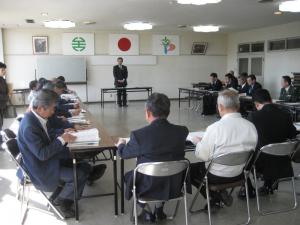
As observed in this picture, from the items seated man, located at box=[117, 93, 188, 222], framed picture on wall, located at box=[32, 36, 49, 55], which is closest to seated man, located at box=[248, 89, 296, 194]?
seated man, located at box=[117, 93, 188, 222]

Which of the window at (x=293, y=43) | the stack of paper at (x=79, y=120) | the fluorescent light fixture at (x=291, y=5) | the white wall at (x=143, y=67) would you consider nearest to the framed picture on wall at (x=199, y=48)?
the white wall at (x=143, y=67)

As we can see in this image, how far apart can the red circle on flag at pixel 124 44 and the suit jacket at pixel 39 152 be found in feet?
32.0

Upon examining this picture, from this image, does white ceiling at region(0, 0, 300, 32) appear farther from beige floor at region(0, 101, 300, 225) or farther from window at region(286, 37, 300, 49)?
beige floor at region(0, 101, 300, 225)

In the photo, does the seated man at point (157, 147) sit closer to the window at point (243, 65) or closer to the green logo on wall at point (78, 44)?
the green logo on wall at point (78, 44)

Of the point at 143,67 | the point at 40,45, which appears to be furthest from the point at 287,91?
the point at 40,45

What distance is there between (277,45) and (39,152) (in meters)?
10.2

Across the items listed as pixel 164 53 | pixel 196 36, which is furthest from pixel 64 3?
pixel 196 36

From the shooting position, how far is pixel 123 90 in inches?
437

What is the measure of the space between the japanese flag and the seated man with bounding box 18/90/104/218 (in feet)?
31.3

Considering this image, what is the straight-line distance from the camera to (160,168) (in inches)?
92.6

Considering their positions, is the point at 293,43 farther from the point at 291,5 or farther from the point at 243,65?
the point at 291,5

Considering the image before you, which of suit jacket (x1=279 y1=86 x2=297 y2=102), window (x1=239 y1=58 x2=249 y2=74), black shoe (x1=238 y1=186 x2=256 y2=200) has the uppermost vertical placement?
window (x1=239 y1=58 x2=249 y2=74)

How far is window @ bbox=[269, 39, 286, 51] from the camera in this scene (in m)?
10.7

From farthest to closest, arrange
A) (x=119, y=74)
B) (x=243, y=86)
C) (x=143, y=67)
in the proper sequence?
(x=143, y=67) < (x=119, y=74) < (x=243, y=86)
